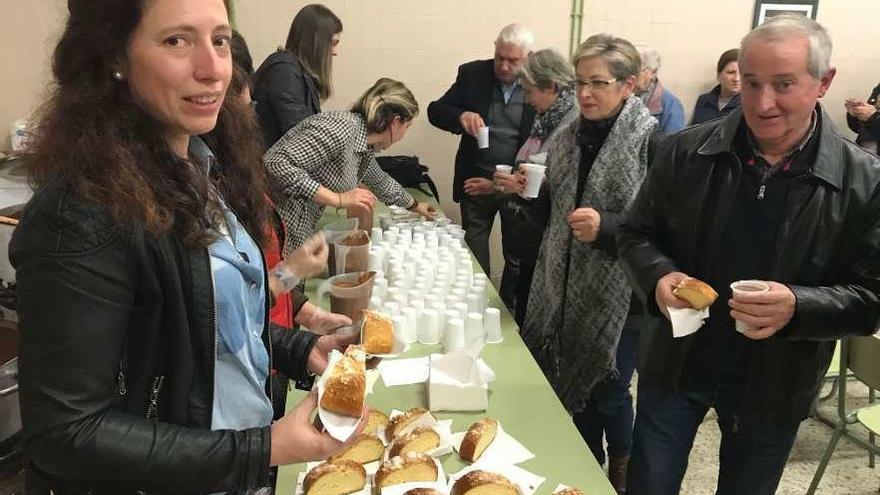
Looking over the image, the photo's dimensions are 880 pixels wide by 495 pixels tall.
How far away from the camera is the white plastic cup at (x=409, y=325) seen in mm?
1911

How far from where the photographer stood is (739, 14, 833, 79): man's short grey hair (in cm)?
143

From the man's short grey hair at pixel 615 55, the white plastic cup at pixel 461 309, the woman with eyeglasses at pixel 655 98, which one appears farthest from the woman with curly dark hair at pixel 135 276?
the woman with eyeglasses at pixel 655 98

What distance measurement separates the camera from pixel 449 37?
15.1ft

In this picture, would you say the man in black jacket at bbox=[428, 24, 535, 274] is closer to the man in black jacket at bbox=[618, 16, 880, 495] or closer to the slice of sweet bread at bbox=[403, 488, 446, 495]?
the man in black jacket at bbox=[618, 16, 880, 495]

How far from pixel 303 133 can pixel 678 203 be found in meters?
1.41

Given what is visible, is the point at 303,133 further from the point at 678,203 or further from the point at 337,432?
the point at 337,432

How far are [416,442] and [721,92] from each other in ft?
13.1

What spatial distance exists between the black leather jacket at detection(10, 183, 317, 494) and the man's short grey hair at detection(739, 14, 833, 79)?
130 centimetres

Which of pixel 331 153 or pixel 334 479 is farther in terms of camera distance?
pixel 331 153

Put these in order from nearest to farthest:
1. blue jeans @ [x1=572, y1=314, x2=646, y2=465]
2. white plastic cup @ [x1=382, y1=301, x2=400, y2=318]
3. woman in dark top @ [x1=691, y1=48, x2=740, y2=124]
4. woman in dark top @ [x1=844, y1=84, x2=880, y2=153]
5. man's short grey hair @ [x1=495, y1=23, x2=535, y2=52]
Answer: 1. white plastic cup @ [x1=382, y1=301, x2=400, y2=318]
2. blue jeans @ [x1=572, y1=314, x2=646, y2=465]
3. man's short grey hair @ [x1=495, y1=23, x2=535, y2=52]
4. woman in dark top @ [x1=691, y1=48, x2=740, y2=124]
5. woman in dark top @ [x1=844, y1=84, x2=880, y2=153]

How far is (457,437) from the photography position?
4.72ft

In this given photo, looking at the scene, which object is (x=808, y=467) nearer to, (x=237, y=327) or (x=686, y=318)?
(x=686, y=318)

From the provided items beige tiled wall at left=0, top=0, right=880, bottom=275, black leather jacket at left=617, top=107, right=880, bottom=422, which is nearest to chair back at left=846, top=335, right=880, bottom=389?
black leather jacket at left=617, top=107, right=880, bottom=422

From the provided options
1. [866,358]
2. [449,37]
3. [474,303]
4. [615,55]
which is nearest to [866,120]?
[449,37]
